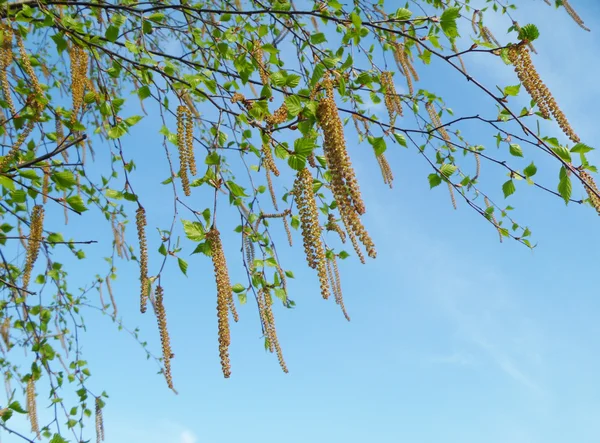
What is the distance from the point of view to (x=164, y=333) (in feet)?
8.96

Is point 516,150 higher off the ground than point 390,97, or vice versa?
point 390,97

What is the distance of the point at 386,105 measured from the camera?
381cm

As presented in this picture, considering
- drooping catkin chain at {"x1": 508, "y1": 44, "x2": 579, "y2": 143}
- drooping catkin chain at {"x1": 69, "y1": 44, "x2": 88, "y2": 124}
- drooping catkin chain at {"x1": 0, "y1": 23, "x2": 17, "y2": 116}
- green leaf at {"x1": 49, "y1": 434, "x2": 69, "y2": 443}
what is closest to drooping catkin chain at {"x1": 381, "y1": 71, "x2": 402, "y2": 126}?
drooping catkin chain at {"x1": 508, "y1": 44, "x2": 579, "y2": 143}

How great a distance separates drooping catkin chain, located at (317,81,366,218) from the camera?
5.87 feet

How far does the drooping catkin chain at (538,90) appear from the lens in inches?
97.1

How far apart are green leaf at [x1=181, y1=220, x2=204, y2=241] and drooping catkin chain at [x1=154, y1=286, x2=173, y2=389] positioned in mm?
442

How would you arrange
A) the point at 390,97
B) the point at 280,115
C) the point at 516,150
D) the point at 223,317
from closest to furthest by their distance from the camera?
the point at 223,317
the point at 280,115
the point at 516,150
the point at 390,97

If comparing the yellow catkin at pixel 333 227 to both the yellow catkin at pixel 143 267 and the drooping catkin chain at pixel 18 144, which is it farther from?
the drooping catkin chain at pixel 18 144

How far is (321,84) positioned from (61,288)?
4.52 metres

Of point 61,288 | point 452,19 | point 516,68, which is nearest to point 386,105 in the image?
point 452,19

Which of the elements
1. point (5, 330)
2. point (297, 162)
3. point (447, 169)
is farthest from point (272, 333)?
point (5, 330)

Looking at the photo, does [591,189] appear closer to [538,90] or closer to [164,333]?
[538,90]

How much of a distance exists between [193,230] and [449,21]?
1711mm

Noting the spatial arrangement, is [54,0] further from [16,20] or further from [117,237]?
[117,237]
